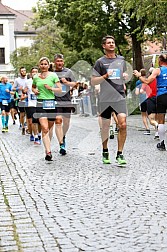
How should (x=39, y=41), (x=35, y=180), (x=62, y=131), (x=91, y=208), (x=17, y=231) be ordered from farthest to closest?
(x=39, y=41)
(x=62, y=131)
(x=35, y=180)
(x=91, y=208)
(x=17, y=231)

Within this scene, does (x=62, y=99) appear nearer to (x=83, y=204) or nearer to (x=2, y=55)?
(x=83, y=204)

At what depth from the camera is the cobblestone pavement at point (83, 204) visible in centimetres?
509

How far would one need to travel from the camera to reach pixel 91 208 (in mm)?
6430

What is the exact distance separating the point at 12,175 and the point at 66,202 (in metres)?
2.51

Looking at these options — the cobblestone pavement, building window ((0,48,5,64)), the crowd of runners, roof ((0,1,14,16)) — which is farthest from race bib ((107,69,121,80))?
roof ((0,1,14,16))

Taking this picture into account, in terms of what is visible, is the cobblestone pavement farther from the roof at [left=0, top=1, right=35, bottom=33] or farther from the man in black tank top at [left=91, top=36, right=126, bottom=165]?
the roof at [left=0, top=1, right=35, bottom=33]

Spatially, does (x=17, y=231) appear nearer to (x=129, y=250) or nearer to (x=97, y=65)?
(x=129, y=250)

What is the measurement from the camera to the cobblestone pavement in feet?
16.7

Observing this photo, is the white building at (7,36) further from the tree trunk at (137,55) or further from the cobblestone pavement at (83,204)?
the cobblestone pavement at (83,204)

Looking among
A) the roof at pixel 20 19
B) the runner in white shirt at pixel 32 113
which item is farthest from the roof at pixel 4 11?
the runner in white shirt at pixel 32 113

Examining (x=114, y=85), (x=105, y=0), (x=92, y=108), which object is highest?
(x=105, y=0)

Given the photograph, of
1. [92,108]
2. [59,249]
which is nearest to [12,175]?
[59,249]

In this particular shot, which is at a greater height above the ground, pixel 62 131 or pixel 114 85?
pixel 114 85

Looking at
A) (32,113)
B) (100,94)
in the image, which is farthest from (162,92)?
(32,113)
